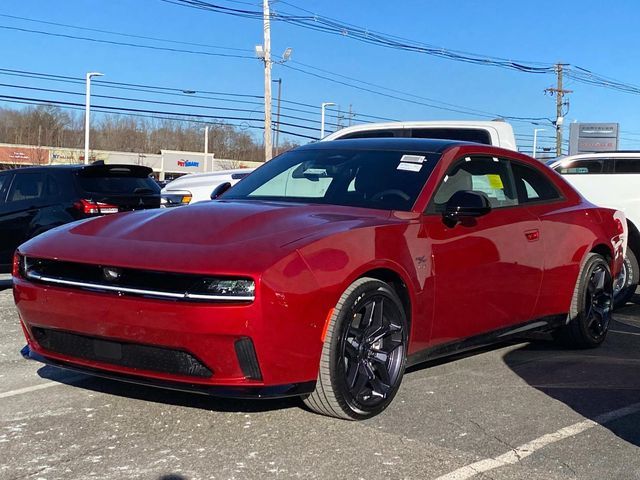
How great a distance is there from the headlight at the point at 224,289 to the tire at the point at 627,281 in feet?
18.4

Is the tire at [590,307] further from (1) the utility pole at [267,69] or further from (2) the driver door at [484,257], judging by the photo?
(1) the utility pole at [267,69]

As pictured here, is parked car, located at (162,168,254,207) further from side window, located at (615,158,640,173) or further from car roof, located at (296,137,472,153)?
car roof, located at (296,137,472,153)

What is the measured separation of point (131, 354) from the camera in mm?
3613

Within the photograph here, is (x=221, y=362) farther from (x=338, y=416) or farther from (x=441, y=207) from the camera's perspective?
(x=441, y=207)

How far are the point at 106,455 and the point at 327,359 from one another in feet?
3.77

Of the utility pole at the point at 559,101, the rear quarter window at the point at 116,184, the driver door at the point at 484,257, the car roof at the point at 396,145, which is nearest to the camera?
the driver door at the point at 484,257

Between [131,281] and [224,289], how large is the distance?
502 mm

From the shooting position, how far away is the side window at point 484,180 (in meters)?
4.86

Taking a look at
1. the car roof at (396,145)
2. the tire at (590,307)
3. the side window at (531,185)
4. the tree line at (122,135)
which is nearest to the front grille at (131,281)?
the car roof at (396,145)

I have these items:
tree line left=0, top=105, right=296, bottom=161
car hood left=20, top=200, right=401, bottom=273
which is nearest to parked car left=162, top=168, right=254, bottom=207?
car hood left=20, top=200, right=401, bottom=273

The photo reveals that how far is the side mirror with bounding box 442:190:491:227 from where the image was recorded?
444 cm

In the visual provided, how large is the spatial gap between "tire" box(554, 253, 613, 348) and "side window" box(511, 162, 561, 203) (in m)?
0.64

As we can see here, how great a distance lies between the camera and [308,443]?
3637 millimetres

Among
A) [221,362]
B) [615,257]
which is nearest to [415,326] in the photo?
[221,362]
